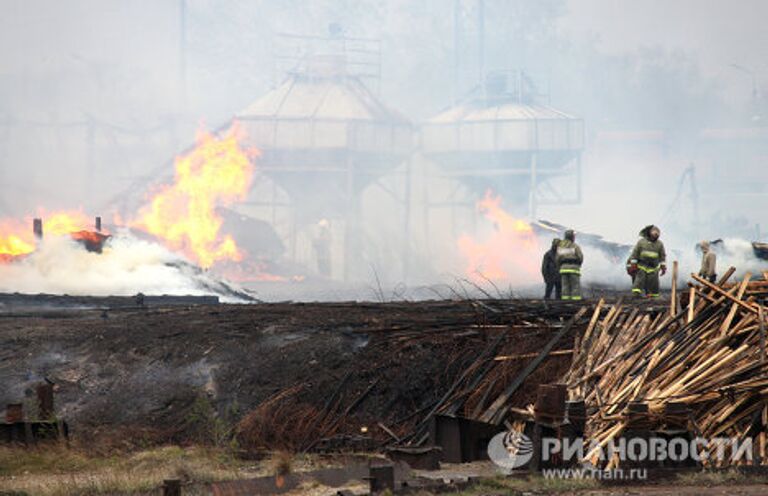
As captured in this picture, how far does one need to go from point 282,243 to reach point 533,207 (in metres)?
14.1

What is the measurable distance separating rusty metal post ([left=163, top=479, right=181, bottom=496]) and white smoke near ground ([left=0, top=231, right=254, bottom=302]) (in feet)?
72.2

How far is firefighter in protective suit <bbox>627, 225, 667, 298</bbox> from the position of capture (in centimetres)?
1900

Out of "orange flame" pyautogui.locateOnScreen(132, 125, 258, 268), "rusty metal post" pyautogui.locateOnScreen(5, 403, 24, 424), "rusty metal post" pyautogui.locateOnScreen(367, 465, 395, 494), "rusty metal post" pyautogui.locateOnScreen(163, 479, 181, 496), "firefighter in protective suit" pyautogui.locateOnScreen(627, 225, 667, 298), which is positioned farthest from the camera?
"orange flame" pyautogui.locateOnScreen(132, 125, 258, 268)

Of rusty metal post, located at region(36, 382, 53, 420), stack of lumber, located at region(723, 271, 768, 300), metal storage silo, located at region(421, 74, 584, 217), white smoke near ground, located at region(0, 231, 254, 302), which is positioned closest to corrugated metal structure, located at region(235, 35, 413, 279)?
metal storage silo, located at region(421, 74, 584, 217)

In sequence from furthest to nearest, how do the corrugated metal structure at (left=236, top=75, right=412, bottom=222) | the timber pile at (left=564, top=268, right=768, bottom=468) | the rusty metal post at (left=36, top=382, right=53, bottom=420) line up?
the corrugated metal structure at (left=236, top=75, right=412, bottom=222)
the rusty metal post at (left=36, top=382, right=53, bottom=420)
the timber pile at (left=564, top=268, right=768, bottom=468)

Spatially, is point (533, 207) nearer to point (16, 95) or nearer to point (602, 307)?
point (16, 95)

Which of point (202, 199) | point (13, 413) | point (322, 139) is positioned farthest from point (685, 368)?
point (322, 139)

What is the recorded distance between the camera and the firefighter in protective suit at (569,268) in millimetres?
19984

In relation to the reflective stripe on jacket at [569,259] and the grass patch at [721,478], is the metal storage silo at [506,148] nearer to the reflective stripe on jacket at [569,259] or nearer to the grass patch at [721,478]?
the reflective stripe on jacket at [569,259]

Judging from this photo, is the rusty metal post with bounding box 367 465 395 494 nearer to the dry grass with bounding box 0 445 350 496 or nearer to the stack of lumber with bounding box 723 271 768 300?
the dry grass with bounding box 0 445 350 496

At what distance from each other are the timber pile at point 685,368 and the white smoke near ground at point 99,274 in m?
19.6

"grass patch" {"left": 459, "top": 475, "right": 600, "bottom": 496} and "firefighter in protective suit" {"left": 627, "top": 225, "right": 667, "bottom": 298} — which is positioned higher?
"firefighter in protective suit" {"left": 627, "top": 225, "right": 667, "bottom": 298}

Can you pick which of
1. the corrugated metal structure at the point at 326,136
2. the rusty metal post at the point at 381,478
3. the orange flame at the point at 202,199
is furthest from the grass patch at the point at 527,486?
the corrugated metal structure at the point at 326,136

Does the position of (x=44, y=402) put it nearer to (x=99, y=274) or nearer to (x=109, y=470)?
(x=109, y=470)
